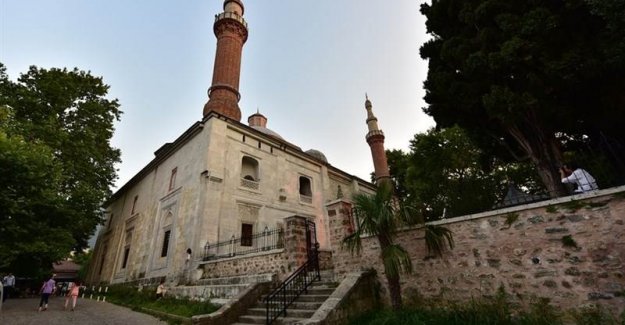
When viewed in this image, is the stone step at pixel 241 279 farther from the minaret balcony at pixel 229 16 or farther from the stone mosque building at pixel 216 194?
the minaret balcony at pixel 229 16

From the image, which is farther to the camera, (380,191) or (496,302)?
(380,191)

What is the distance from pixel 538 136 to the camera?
8438mm

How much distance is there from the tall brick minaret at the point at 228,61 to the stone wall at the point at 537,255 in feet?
54.1

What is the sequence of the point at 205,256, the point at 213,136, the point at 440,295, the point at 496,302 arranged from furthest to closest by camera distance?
the point at 213,136 < the point at 205,256 < the point at 440,295 < the point at 496,302

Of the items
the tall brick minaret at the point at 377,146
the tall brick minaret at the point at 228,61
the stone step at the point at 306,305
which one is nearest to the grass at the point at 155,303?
the stone step at the point at 306,305

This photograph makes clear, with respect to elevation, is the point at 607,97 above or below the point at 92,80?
below

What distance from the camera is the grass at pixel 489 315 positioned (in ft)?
14.3

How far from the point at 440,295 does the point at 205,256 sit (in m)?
9.48

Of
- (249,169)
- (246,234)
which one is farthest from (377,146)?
(246,234)

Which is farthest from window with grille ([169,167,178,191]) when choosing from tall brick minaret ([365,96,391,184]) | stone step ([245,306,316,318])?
tall brick minaret ([365,96,391,184])

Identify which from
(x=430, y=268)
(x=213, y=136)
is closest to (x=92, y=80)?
(x=213, y=136)

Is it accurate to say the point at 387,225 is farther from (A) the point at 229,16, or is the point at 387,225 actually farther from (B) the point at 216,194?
(A) the point at 229,16

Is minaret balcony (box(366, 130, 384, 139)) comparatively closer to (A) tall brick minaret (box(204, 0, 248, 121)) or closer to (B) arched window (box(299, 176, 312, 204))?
(B) arched window (box(299, 176, 312, 204))

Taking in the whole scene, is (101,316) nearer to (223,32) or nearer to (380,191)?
(380,191)
